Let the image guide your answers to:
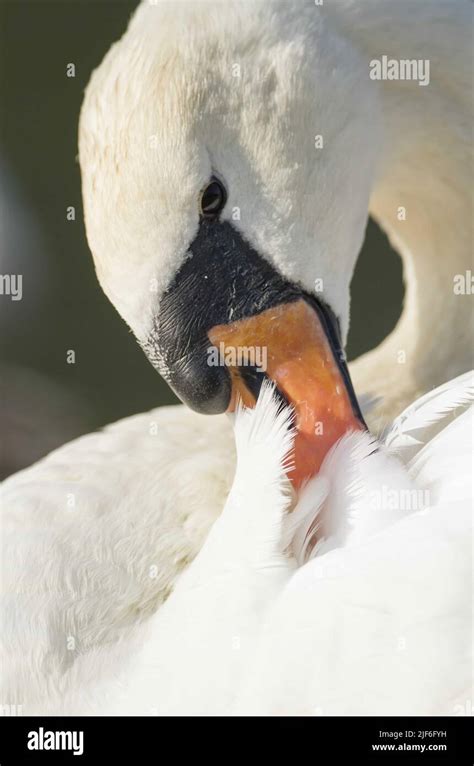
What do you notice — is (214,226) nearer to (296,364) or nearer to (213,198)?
(213,198)

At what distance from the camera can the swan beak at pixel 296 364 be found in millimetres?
1679

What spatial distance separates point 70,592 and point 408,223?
0.92 metres

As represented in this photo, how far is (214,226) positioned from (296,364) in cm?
24

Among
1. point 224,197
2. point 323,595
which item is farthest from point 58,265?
point 323,595

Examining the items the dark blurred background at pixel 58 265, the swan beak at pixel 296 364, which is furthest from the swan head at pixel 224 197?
the dark blurred background at pixel 58 265

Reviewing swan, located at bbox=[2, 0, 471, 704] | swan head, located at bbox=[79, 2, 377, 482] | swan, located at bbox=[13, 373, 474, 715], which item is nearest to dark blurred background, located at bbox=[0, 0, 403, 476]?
swan, located at bbox=[2, 0, 471, 704]

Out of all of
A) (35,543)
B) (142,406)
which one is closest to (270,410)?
(35,543)

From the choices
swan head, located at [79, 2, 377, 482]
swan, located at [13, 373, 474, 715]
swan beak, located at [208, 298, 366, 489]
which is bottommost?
swan, located at [13, 373, 474, 715]

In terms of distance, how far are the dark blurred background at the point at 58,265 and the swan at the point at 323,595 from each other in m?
3.25

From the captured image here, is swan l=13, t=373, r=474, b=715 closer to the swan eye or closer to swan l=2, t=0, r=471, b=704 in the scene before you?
swan l=2, t=0, r=471, b=704

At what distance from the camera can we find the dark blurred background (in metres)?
5.03

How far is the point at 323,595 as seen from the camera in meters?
1.44

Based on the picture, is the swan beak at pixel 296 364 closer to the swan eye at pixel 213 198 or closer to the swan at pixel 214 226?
the swan at pixel 214 226

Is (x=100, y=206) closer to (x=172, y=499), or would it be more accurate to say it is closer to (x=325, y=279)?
(x=325, y=279)
